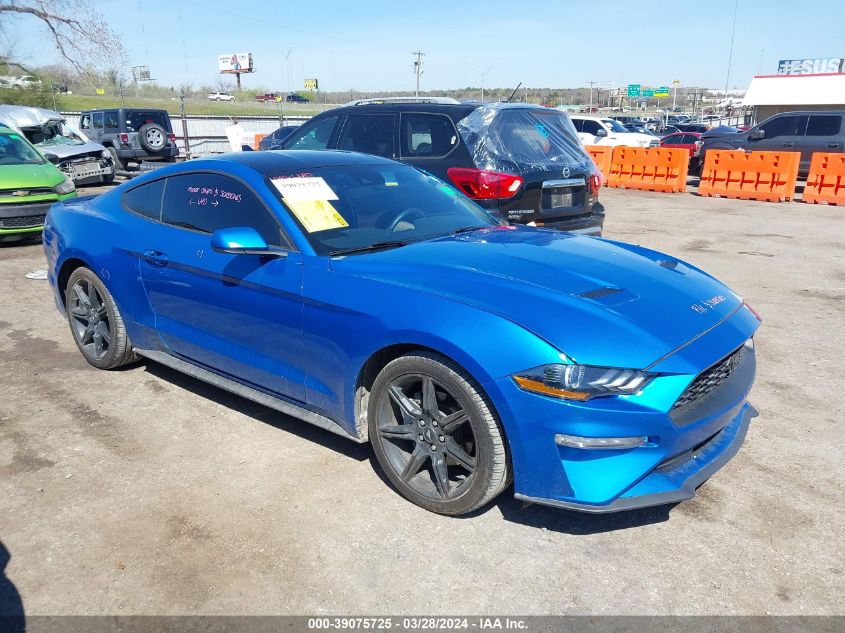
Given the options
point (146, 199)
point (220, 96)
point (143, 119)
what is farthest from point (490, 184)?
point (220, 96)

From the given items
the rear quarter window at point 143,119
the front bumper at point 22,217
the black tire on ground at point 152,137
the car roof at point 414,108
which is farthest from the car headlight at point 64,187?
the rear quarter window at point 143,119

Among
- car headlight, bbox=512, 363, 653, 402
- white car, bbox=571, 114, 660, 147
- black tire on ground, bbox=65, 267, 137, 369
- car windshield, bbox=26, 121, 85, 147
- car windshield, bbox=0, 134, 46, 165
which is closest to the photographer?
car headlight, bbox=512, 363, 653, 402

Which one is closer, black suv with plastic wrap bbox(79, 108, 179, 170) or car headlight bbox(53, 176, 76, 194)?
car headlight bbox(53, 176, 76, 194)

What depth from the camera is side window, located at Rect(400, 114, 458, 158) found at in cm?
664

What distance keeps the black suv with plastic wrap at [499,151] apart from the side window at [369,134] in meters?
0.01

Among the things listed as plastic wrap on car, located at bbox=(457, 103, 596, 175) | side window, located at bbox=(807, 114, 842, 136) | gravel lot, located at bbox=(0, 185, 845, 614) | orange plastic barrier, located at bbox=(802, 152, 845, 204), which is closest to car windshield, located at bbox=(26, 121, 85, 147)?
plastic wrap on car, located at bbox=(457, 103, 596, 175)

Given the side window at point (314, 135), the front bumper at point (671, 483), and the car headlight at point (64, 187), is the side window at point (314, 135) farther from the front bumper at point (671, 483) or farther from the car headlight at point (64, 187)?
the front bumper at point (671, 483)

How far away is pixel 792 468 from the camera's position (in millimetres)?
3582

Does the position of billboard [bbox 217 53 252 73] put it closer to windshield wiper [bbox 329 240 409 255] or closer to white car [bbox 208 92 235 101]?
white car [bbox 208 92 235 101]

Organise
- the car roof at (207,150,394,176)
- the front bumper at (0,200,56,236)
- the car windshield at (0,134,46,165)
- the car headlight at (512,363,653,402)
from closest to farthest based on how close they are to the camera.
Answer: the car headlight at (512,363,653,402), the car roof at (207,150,394,176), the front bumper at (0,200,56,236), the car windshield at (0,134,46,165)

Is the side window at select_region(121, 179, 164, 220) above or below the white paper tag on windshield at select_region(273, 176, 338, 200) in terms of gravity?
below

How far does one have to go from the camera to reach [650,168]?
56.9 feet

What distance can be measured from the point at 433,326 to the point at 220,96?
9986 cm

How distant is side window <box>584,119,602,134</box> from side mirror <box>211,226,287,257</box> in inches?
881
